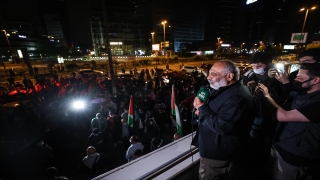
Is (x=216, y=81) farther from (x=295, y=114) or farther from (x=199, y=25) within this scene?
(x=199, y=25)

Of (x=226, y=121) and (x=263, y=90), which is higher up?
(x=263, y=90)

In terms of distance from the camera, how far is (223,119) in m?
1.70

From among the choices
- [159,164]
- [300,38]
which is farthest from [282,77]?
[300,38]

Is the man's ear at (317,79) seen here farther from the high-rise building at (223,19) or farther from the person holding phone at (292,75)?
the high-rise building at (223,19)

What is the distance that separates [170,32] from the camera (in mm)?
86438

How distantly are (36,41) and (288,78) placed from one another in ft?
270

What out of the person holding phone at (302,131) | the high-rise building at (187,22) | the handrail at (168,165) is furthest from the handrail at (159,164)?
the high-rise building at (187,22)

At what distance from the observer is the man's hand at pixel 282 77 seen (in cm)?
272

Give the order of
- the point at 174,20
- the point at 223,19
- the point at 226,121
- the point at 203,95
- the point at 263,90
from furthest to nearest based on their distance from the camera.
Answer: the point at 223,19
the point at 174,20
the point at 263,90
the point at 203,95
the point at 226,121

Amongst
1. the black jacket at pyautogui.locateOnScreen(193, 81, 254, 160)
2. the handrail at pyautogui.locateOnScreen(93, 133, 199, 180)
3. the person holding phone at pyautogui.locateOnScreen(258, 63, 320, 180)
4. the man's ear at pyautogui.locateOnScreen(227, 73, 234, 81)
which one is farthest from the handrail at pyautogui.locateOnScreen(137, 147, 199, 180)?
the man's ear at pyautogui.locateOnScreen(227, 73, 234, 81)

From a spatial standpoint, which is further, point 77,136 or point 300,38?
point 300,38

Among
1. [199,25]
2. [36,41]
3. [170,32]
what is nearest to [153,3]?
[170,32]

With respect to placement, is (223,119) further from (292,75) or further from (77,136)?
(77,136)

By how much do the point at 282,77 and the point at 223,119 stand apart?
1.89m
